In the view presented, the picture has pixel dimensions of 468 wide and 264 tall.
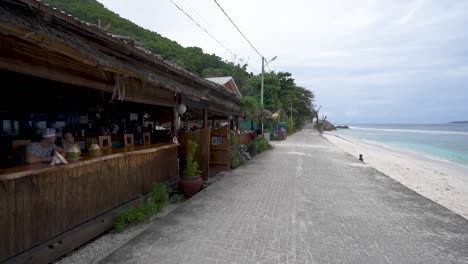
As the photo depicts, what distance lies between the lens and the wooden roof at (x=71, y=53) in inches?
96.4

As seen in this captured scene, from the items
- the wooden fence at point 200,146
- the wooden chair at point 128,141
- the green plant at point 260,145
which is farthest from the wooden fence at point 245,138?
the wooden chair at point 128,141

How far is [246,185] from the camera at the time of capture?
7.83 meters

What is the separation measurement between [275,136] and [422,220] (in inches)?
932

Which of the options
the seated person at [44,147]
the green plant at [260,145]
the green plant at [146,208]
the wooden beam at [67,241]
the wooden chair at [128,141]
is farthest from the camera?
the green plant at [260,145]

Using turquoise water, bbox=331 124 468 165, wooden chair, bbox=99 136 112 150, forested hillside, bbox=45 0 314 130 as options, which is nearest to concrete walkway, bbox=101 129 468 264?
wooden chair, bbox=99 136 112 150

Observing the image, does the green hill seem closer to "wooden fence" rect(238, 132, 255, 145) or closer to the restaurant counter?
"wooden fence" rect(238, 132, 255, 145)

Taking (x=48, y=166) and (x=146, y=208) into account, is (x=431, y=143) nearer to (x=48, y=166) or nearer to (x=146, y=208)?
(x=146, y=208)

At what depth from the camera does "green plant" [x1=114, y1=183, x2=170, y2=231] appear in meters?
4.76

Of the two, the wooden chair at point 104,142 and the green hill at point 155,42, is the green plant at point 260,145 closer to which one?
the green hill at point 155,42

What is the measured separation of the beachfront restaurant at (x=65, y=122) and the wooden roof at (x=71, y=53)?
11 millimetres

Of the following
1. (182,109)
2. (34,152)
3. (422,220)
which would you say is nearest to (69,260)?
(34,152)

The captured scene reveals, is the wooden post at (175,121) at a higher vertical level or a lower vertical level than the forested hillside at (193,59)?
lower

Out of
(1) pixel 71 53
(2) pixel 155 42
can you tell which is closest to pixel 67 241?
(1) pixel 71 53

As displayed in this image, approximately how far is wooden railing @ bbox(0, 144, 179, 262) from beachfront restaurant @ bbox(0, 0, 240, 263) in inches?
0.5
